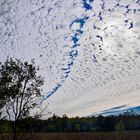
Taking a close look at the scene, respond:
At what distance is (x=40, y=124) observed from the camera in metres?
25.1

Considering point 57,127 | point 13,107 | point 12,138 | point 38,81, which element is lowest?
point 12,138

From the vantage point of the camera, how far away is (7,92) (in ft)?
81.0

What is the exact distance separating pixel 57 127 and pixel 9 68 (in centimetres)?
12306

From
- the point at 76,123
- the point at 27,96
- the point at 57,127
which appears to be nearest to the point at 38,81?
the point at 27,96

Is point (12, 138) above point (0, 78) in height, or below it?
below

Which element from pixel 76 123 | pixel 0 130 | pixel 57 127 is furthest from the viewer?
pixel 76 123

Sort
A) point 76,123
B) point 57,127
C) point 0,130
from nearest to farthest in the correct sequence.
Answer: point 0,130 → point 57,127 → point 76,123

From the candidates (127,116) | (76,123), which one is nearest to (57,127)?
(76,123)

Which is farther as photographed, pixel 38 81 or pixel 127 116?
pixel 127 116

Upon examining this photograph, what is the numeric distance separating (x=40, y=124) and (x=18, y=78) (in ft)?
12.3

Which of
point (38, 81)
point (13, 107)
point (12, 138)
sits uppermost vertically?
point (38, 81)

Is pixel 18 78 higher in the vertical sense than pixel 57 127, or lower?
lower

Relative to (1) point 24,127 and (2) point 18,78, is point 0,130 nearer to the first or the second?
(1) point 24,127

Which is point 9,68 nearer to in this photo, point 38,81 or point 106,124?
point 38,81
